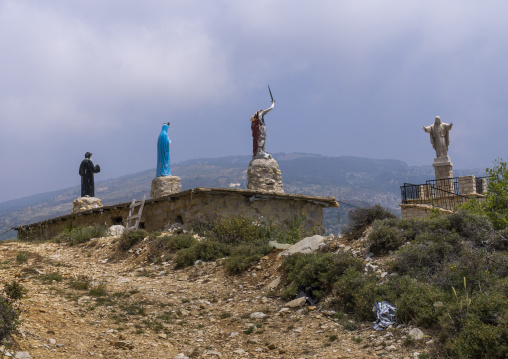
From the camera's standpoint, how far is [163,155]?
19.1 metres

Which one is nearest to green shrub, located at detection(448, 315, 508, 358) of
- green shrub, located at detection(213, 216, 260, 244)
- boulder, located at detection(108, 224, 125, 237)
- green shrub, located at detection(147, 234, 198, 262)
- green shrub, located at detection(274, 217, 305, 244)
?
green shrub, located at detection(213, 216, 260, 244)

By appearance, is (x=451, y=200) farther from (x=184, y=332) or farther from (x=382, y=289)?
(x=184, y=332)

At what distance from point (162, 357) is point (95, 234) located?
10.5 metres

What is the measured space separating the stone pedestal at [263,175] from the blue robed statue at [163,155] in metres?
3.69

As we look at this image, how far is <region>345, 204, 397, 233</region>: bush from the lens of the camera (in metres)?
10.5

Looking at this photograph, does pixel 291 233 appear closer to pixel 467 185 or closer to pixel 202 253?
pixel 202 253

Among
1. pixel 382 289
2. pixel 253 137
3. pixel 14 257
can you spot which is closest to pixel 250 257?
pixel 382 289

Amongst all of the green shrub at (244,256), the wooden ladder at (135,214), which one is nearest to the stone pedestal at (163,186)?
the wooden ladder at (135,214)

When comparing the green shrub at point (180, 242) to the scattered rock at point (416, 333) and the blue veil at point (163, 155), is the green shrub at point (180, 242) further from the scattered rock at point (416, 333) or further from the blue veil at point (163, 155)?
Result: the scattered rock at point (416, 333)

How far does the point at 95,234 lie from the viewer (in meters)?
15.4

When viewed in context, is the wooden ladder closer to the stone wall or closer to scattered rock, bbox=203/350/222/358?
the stone wall

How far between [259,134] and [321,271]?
1115 centimetres

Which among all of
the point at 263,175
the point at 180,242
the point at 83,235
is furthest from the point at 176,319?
the point at 263,175

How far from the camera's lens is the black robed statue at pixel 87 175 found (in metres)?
21.5
